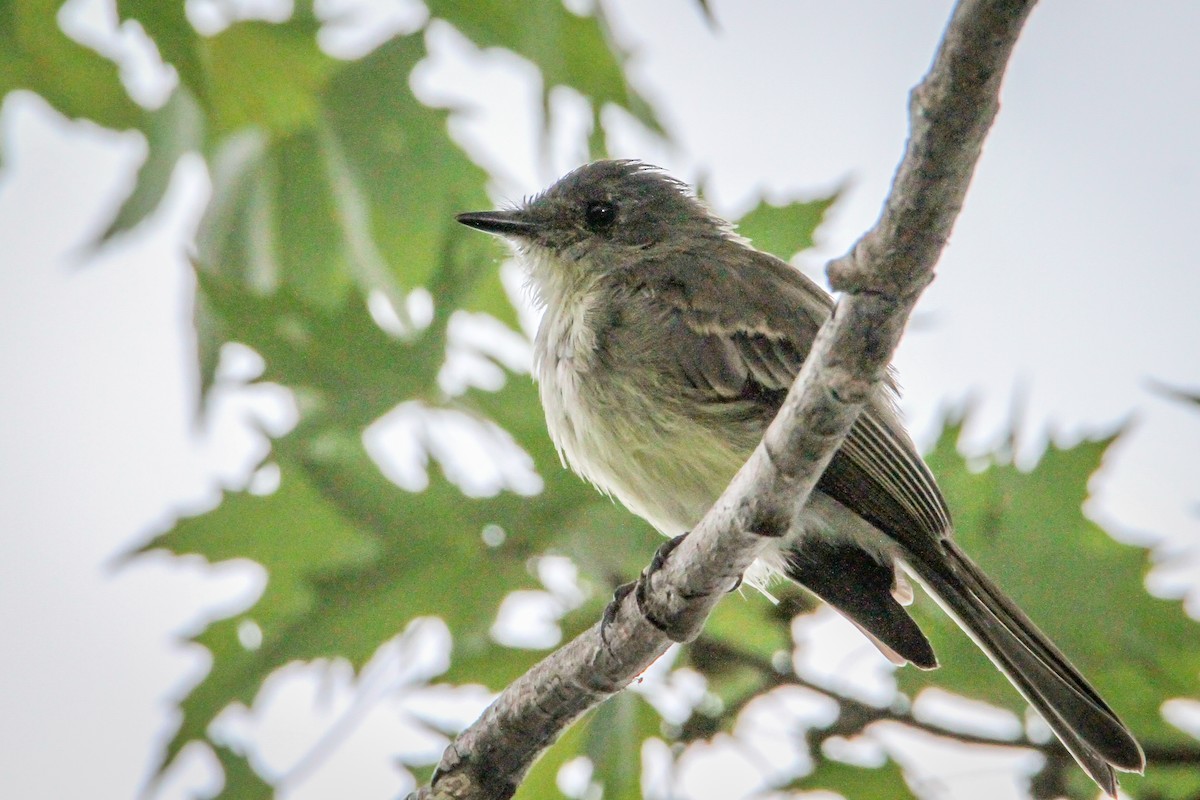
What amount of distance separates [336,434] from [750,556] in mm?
1025

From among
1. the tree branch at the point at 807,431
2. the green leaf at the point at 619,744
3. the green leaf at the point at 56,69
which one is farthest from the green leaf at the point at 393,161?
the tree branch at the point at 807,431

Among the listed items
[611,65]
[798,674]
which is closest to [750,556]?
[798,674]

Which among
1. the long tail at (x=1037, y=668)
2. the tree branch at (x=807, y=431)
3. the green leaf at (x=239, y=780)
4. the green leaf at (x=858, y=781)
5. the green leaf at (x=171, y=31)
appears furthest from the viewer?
the green leaf at (x=239, y=780)

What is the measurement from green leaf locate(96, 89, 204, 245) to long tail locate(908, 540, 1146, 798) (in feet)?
5.77

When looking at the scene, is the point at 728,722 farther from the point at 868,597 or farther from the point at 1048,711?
the point at 1048,711

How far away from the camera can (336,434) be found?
2373mm

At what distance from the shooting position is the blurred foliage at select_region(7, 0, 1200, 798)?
232cm

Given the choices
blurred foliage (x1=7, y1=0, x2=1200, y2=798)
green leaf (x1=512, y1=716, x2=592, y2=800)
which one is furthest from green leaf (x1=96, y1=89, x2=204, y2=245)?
green leaf (x1=512, y1=716, x2=592, y2=800)

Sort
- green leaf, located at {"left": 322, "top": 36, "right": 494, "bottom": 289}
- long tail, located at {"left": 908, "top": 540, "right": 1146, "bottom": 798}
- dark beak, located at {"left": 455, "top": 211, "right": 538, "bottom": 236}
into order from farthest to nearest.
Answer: green leaf, located at {"left": 322, "top": 36, "right": 494, "bottom": 289}
dark beak, located at {"left": 455, "top": 211, "right": 538, "bottom": 236}
long tail, located at {"left": 908, "top": 540, "right": 1146, "bottom": 798}

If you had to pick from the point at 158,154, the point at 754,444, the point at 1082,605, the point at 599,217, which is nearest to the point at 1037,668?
the point at 1082,605

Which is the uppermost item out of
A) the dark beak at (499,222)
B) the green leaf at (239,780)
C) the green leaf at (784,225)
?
the green leaf at (784,225)

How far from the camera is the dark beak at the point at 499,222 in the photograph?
2605 mm

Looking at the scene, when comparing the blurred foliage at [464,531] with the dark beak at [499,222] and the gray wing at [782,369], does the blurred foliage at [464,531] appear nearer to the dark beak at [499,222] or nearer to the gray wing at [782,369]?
the dark beak at [499,222]

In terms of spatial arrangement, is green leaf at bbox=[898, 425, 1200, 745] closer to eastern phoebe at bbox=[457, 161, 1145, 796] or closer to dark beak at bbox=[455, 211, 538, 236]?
eastern phoebe at bbox=[457, 161, 1145, 796]
